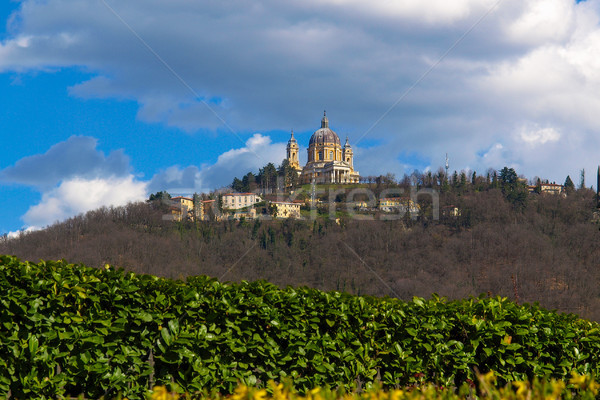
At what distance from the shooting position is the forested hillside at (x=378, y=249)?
9306cm

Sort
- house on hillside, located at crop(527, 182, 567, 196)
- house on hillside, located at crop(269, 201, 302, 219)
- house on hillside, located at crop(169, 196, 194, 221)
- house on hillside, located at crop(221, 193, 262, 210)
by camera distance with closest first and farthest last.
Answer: house on hillside, located at crop(169, 196, 194, 221) → house on hillside, located at crop(269, 201, 302, 219) → house on hillside, located at crop(221, 193, 262, 210) → house on hillside, located at crop(527, 182, 567, 196)

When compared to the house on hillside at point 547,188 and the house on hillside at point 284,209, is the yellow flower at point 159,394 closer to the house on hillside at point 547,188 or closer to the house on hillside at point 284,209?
the house on hillside at point 284,209

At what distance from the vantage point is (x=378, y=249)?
105188 millimetres

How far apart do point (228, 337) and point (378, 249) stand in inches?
3955

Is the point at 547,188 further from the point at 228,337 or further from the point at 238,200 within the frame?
the point at 228,337

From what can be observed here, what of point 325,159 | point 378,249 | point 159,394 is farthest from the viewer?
point 325,159

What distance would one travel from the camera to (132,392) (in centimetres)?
586

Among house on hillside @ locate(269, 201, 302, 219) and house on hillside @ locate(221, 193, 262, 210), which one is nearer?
house on hillside @ locate(269, 201, 302, 219)

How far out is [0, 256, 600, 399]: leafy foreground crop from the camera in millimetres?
5734

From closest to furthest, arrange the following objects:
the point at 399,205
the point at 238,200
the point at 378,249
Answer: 1. the point at 378,249
2. the point at 399,205
3. the point at 238,200

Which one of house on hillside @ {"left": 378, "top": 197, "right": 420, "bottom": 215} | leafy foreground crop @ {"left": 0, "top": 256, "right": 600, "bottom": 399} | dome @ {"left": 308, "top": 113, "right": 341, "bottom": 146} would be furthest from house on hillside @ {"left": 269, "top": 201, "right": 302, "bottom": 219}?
leafy foreground crop @ {"left": 0, "top": 256, "right": 600, "bottom": 399}

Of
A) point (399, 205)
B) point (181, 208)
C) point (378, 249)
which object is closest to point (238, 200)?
point (181, 208)

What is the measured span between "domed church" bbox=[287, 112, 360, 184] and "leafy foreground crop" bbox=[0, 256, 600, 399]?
5206 inches

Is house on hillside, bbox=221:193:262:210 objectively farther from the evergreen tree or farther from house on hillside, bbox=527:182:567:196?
the evergreen tree
